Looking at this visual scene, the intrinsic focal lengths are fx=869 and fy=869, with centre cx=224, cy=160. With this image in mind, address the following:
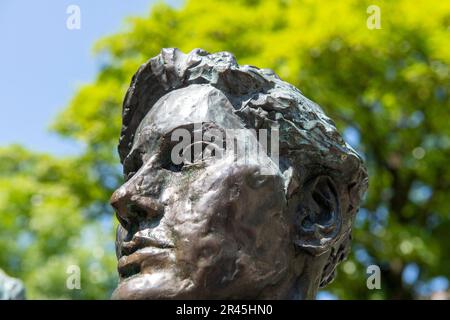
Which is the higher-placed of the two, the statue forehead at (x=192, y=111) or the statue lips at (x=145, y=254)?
the statue forehead at (x=192, y=111)

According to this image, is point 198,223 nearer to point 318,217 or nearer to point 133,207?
point 133,207

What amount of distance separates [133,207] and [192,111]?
1.42 ft

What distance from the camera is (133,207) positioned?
129 inches

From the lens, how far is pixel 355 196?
3.60 metres

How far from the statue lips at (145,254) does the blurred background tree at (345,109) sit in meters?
7.00

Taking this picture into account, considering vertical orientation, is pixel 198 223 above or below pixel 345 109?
below

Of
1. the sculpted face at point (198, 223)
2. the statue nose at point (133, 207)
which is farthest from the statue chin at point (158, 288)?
the statue nose at point (133, 207)

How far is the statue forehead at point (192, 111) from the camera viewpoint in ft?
10.9

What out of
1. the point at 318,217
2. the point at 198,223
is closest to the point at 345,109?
the point at 318,217

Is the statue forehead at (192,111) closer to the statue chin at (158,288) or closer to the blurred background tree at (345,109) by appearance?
the statue chin at (158,288)

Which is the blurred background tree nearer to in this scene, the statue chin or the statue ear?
the statue ear

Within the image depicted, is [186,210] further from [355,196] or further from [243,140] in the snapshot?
[355,196]

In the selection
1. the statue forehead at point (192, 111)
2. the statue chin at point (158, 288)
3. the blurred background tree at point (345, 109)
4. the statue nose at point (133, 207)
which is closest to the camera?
the statue chin at point (158, 288)
